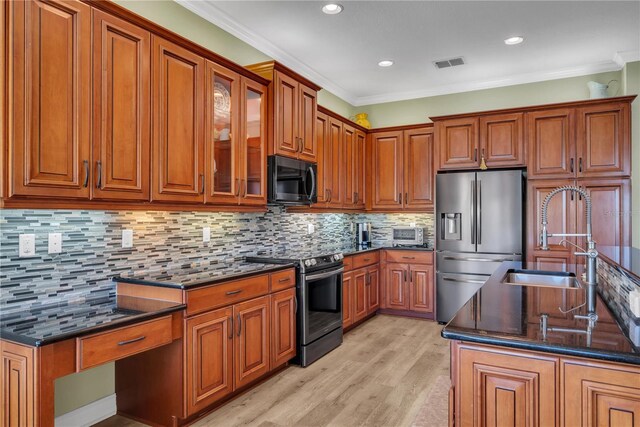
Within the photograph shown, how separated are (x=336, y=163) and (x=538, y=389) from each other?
145 inches

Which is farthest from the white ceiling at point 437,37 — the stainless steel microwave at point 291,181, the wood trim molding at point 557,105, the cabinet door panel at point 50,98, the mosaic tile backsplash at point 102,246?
the mosaic tile backsplash at point 102,246

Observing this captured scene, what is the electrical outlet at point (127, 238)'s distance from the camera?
8.82 ft

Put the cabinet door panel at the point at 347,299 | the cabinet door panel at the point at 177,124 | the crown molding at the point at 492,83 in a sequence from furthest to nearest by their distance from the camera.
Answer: the crown molding at the point at 492,83, the cabinet door panel at the point at 347,299, the cabinet door panel at the point at 177,124

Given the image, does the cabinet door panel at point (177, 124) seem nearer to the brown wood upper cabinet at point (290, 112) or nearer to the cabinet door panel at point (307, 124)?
the brown wood upper cabinet at point (290, 112)

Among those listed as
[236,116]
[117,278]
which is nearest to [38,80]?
[117,278]

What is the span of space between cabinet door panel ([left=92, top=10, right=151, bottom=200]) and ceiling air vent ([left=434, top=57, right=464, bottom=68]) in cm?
321

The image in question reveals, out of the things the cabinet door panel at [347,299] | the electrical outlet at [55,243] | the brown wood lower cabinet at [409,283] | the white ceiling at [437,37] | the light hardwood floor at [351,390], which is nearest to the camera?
the electrical outlet at [55,243]

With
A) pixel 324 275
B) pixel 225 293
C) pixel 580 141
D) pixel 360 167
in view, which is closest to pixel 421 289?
pixel 360 167

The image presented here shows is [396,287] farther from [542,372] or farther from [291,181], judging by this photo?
[542,372]

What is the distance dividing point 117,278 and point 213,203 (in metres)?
0.79

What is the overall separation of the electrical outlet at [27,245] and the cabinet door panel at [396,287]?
3.91 metres

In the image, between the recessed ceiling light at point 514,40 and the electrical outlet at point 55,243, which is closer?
the electrical outlet at point 55,243

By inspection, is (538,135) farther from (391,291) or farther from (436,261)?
(391,291)

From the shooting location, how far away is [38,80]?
1927mm
